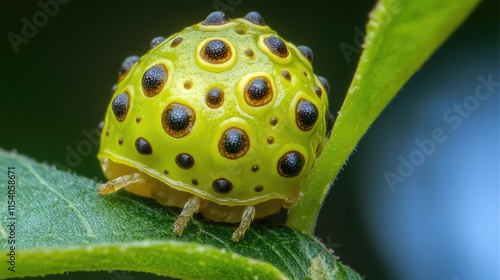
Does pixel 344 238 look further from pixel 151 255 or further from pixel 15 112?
pixel 151 255

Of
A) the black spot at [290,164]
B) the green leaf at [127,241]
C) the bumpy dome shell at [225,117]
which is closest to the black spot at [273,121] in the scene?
the bumpy dome shell at [225,117]

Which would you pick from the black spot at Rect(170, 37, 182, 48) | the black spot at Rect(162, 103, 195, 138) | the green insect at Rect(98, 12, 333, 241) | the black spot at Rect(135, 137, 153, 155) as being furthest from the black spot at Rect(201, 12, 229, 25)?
the black spot at Rect(135, 137, 153, 155)

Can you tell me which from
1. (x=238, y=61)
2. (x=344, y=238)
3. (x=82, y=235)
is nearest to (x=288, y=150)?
(x=238, y=61)

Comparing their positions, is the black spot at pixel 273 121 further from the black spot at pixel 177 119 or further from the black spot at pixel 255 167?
the black spot at pixel 177 119

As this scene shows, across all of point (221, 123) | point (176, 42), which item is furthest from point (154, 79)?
point (221, 123)

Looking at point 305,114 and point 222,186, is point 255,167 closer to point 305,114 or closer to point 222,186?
point 222,186

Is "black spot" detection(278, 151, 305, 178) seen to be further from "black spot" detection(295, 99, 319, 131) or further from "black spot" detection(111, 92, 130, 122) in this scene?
"black spot" detection(111, 92, 130, 122)
